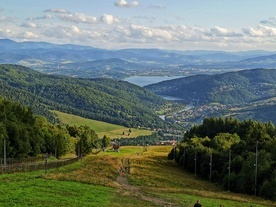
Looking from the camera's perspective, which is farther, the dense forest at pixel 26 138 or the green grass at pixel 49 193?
the dense forest at pixel 26 138

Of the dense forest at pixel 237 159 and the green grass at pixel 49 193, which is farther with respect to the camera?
the dense forest at pixel 237 159

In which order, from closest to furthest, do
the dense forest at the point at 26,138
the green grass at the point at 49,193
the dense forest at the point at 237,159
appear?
1. the green grass at the point at 49,193
2. the dense forest at the point at 237,159
3. the dense forest at the point at 26,138

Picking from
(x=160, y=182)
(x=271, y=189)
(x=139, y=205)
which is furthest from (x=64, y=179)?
(x=271, y=189)

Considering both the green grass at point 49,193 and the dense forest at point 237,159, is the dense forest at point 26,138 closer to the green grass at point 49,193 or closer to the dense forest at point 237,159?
the dense forest at point 237,159

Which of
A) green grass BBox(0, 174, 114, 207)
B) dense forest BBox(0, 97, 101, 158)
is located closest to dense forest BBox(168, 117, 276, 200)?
green grass BBox(0, 174, 114, 207)

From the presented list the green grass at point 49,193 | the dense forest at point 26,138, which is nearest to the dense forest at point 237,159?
the green grass at point 49,193

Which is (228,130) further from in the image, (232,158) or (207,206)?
(207,206)

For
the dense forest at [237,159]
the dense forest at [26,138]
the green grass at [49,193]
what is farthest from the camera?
the dense forest at [26,138]

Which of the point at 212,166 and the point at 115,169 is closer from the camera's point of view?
the point at 115,169
